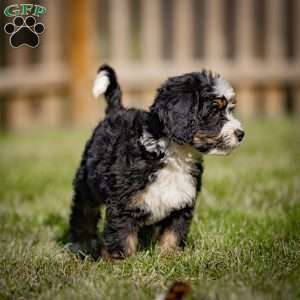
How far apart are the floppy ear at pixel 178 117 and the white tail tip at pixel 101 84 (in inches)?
27.3

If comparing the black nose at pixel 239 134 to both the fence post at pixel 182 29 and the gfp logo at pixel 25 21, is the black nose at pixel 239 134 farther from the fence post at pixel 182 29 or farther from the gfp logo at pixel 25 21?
the fence post at pixel 182 29

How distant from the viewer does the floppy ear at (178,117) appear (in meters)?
3.89

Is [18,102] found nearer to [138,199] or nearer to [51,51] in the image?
[51,51]

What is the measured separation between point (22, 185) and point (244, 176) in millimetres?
2014

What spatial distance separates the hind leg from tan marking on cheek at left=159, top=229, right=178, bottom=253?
0.73 m

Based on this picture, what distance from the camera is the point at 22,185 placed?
6.50 m

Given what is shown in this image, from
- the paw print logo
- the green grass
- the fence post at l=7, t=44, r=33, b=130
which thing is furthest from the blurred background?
the paw print logo

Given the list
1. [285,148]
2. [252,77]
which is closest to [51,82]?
[252,77]

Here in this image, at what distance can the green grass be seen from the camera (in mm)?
3244

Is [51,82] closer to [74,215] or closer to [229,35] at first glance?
[229,35]

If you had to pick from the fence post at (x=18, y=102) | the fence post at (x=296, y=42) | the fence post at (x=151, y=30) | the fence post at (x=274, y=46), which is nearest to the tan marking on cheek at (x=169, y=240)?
the fence post at (x=18, y=102)

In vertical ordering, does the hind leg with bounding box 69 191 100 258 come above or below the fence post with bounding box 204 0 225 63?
below

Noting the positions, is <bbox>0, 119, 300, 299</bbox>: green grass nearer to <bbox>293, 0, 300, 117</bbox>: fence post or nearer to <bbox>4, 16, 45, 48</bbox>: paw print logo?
<bbox>4, 16, 45, 48</bbox>: paw print logo

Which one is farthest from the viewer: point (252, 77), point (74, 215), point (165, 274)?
point (252, 77)
